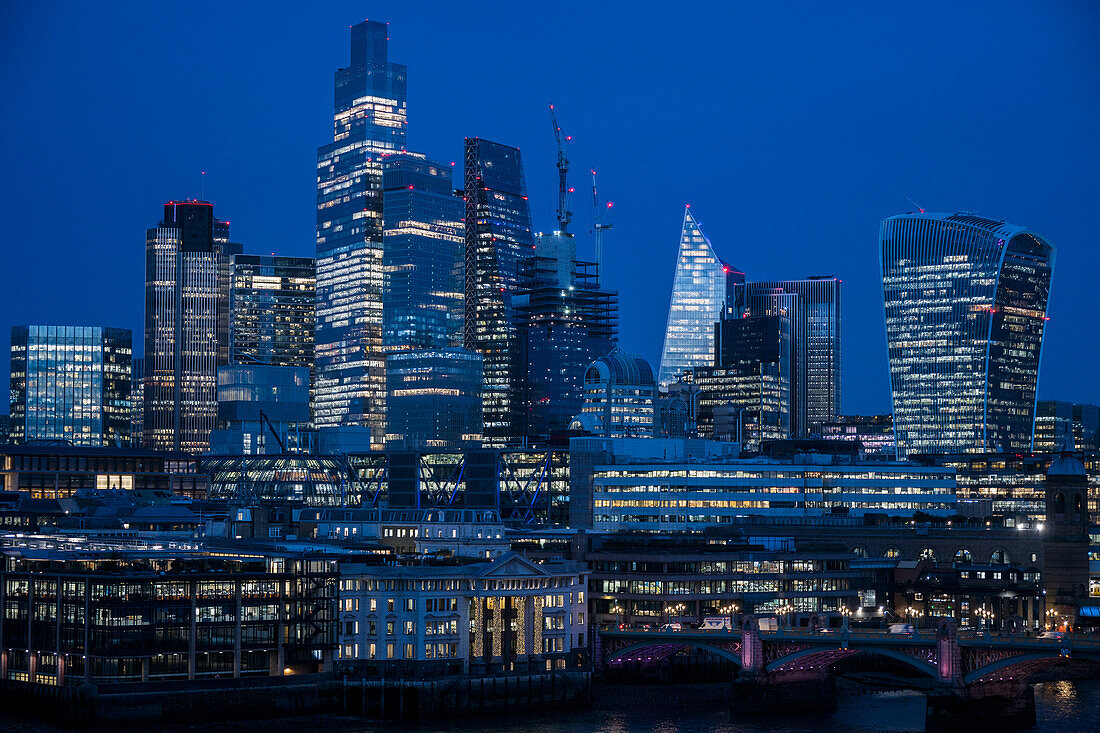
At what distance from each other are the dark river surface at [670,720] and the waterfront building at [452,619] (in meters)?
5.35

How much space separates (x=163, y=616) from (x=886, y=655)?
192 feet

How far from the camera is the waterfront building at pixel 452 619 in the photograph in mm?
141000

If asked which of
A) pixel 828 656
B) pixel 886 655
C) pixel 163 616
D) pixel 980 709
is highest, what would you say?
pixel 163 616

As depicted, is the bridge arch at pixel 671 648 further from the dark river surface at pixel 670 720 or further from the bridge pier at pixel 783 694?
the dark river surface at pixel 670 720

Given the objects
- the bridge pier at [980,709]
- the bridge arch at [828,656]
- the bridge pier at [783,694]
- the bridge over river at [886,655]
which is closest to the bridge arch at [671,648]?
the bridge over river at [886,655]

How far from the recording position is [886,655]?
143m

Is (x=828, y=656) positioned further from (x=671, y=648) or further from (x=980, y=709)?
(x=671, y=648)

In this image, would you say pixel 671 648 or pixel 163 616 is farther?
pixel 671 648

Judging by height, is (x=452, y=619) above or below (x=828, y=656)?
above

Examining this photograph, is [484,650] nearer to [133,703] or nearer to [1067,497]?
[133,703]

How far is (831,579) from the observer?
189375 mm

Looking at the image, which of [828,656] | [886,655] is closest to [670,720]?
[828,656]

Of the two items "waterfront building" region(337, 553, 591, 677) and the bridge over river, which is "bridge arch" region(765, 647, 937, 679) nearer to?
the bridge over river

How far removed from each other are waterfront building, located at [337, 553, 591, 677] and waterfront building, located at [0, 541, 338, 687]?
8.85 feet
